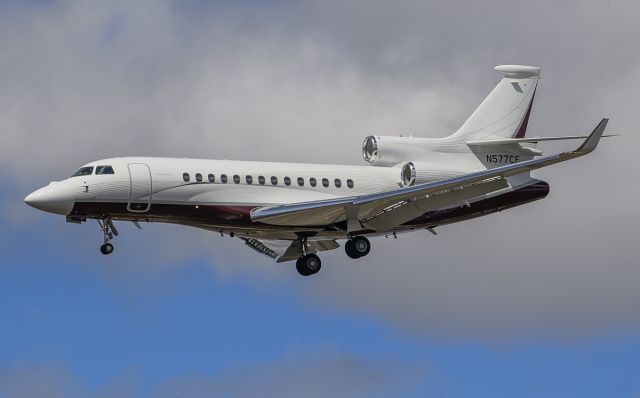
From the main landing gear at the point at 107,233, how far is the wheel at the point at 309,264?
7214mm

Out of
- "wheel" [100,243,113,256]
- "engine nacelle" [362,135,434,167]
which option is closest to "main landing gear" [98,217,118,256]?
"wheel" [100,243,113,256]

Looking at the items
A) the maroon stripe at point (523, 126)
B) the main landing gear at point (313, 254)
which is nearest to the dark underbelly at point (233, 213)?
the main landing gear at point (313, 254)

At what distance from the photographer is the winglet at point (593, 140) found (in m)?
45.8

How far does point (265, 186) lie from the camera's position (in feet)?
172

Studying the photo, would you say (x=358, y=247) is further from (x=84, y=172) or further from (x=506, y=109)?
(x=84, y=172)

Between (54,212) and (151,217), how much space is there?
3234 mm

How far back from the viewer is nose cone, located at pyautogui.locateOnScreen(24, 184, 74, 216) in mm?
50062

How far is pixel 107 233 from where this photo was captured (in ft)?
167

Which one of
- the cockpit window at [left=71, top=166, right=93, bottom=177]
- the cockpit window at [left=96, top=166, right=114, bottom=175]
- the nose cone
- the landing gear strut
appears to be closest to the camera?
the nose cone

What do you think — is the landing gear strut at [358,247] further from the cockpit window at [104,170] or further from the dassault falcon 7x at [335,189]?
the cockpit window at [104,170]

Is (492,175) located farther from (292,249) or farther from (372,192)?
(292,249)

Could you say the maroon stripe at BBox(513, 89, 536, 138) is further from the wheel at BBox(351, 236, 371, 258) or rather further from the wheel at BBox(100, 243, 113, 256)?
the wheel at BBox(100, 243, 113, 256)

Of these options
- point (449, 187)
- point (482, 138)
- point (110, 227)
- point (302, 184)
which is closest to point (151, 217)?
point (110, 227)

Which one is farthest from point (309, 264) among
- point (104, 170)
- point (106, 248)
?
point (104, 170)
